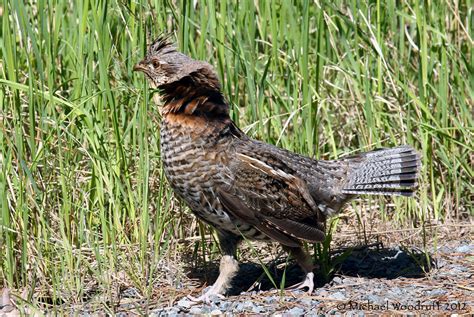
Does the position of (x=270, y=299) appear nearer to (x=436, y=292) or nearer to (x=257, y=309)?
(x=257, y=309)

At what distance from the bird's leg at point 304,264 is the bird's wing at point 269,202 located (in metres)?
0.11

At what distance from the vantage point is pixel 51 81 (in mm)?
5895

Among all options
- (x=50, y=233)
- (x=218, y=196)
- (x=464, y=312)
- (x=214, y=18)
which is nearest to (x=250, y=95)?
(x=214, y=18)

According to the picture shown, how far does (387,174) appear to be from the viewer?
6180 millimetres

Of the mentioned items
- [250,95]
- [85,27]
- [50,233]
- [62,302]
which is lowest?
[62,302]

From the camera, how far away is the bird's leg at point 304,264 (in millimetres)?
5773

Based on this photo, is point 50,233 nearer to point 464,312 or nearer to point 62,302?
point 62,302

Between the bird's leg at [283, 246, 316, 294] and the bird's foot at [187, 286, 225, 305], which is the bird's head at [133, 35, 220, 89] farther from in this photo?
the bird's foot at [187, 286, 225, 305]

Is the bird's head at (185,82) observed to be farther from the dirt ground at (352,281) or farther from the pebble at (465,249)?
the pebble at (465,249)

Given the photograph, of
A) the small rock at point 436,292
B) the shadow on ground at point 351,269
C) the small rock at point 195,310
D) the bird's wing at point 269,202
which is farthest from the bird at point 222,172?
the small rock at point 436,292

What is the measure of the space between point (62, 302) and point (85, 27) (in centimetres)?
187

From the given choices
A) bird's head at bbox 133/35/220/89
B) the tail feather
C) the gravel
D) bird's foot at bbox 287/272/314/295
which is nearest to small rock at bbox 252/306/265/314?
the gravel

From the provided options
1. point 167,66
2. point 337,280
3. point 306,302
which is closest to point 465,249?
point 337,280

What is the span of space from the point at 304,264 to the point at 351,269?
0.48 metres
